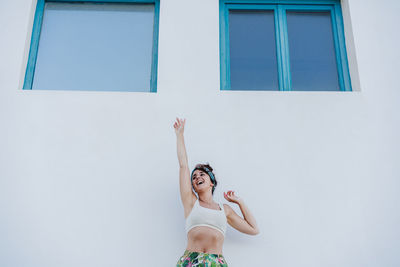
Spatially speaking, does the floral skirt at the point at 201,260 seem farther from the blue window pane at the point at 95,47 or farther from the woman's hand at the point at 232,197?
the blue window pane at the point at 95,47

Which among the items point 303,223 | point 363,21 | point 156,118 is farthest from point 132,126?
point 363,21

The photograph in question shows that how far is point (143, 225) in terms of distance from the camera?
102 inches

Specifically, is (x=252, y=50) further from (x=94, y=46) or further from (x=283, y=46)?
(x=94, y=46)

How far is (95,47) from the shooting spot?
327cm

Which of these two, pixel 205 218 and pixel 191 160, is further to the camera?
pixel 191 160

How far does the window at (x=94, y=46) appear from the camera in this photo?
124 inches

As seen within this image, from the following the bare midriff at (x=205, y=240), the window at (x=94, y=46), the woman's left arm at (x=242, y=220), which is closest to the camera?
the bare midriff at (x=205, y=240)

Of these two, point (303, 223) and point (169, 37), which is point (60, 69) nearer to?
point (169, 37)

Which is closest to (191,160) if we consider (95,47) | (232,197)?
(232,197)

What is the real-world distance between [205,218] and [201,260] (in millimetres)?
275

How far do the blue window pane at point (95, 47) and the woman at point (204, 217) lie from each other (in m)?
1.05

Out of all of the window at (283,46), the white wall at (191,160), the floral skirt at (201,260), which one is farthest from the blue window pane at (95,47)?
the floral skirt at (201,260)

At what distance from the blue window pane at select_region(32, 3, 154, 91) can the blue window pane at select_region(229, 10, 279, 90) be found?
0.82 m

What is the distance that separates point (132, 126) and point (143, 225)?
812 mm
